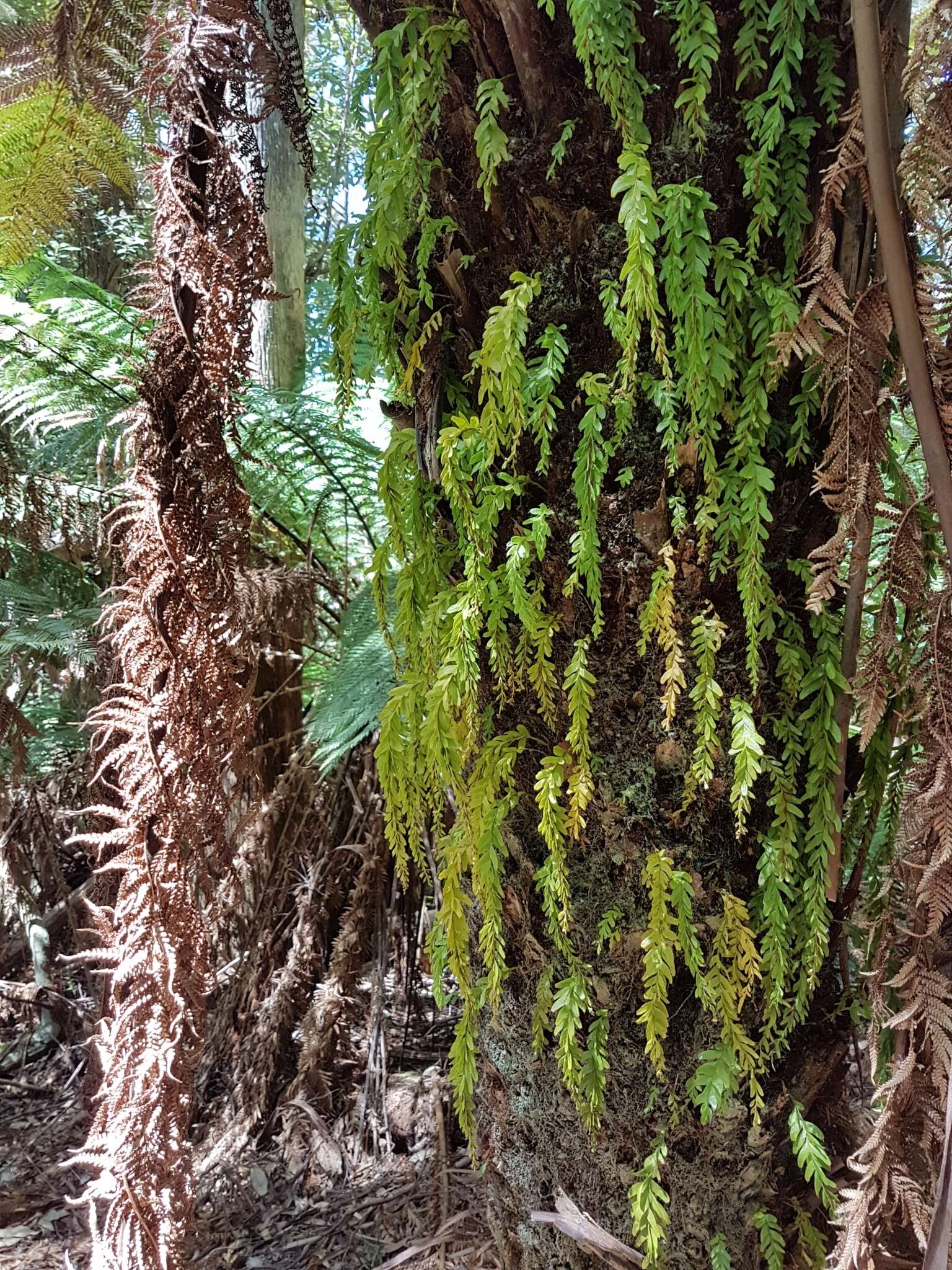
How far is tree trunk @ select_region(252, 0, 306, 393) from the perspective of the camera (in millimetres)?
2490

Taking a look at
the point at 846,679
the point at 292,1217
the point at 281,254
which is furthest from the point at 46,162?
the point at 292,1217

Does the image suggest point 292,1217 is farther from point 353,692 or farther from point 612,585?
point 612,585

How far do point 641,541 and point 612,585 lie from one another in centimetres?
6

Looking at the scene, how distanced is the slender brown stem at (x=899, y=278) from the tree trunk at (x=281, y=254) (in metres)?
1.88

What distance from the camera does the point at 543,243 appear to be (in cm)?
98

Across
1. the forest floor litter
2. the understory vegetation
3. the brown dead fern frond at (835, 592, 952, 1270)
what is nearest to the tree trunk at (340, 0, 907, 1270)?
the understory vegetation

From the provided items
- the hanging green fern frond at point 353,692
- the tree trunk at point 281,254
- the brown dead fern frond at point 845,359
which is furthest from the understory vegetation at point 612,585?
the tree trunk at point 281,254

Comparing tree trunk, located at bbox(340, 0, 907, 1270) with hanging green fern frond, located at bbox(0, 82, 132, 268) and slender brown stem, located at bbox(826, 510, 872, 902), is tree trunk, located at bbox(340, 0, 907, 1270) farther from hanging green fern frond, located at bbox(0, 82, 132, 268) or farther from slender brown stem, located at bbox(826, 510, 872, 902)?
hanging green fern frond, located at bbox(0, 82, 132, 268)

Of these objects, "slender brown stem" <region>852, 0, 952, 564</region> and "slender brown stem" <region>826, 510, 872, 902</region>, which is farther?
"slender brown stem" <region>826, 510, 872, 902</region>

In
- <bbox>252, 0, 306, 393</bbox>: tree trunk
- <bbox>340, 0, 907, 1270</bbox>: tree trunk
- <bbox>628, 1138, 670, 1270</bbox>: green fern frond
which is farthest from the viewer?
<bbox>252, 0, 306, 393</bbox>: tree trunk

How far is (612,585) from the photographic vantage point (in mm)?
996

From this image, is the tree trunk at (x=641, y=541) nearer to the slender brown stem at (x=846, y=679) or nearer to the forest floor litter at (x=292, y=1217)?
the slender brown stem at (x=846, y=679)

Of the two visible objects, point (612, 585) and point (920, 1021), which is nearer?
point (920, 1021)

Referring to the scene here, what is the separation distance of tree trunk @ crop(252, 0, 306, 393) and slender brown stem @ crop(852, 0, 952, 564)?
6.17 feet
